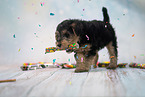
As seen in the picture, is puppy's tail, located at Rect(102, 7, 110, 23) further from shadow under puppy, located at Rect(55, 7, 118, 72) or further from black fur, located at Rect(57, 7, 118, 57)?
shadow under puppy, located at Rect(55, 7, 118, 72)

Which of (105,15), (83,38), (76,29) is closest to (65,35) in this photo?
(76,29)

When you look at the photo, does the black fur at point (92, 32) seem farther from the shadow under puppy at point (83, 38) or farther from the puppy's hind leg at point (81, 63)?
the puppy's hind leg at point (81, 63)

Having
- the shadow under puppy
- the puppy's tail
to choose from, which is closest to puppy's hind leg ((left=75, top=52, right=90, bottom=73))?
the shadow under puppy

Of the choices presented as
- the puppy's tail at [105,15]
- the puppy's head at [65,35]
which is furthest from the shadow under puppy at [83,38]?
the puppy's tail at [105,15]

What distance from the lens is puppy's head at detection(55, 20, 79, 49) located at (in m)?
2.49

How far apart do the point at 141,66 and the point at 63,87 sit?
2149 millimetres

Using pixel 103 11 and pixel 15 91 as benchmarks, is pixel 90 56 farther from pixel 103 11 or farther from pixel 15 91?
pixel 15 91

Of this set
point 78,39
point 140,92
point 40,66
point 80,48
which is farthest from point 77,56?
point 140,92

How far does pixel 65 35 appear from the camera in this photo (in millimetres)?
2510

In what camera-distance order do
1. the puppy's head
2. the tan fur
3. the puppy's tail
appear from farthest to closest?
the puppy's tail
the tan fur
the puppy's head

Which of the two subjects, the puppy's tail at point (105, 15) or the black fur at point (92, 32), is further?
the puppy's tail at point (105, 15)

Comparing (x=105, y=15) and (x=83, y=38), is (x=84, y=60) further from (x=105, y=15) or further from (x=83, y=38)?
(x=105, y=15)

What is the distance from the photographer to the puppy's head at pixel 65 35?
2486 mm

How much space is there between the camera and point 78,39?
8.50ft
